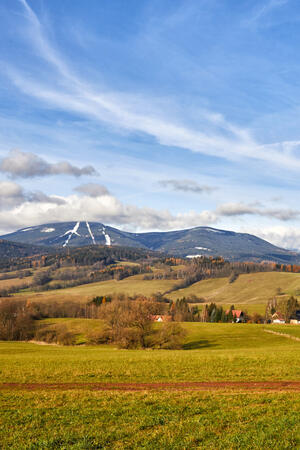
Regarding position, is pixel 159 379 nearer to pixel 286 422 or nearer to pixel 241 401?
pixel 241 401

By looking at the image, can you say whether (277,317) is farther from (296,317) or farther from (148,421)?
(148,421)

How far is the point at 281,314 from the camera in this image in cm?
15388

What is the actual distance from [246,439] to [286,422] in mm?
2934

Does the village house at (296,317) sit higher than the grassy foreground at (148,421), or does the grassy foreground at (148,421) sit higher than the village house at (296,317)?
the grassy foreground at (148,421)

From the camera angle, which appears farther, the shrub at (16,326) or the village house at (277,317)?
the village house at (277,317)

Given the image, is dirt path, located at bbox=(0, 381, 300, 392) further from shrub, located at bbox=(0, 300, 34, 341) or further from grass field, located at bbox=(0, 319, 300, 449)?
shrub, located at bbox=(0, 300, 34, 341)

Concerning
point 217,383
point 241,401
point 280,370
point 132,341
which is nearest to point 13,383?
point 217,383

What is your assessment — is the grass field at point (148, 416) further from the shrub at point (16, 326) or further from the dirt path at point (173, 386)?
the shrub at point (16, 326)

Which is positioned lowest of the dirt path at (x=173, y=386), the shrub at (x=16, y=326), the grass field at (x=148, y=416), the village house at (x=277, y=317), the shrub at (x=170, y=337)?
the village house at (x=277, y=317)

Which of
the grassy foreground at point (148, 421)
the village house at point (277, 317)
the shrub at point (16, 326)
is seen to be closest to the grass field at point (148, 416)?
the grassy foreground at point (148, 421)

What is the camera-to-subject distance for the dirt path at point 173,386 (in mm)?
23444

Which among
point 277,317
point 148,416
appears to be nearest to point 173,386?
point 148,416

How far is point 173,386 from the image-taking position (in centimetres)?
2453

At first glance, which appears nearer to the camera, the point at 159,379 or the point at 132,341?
the point at 159,379
